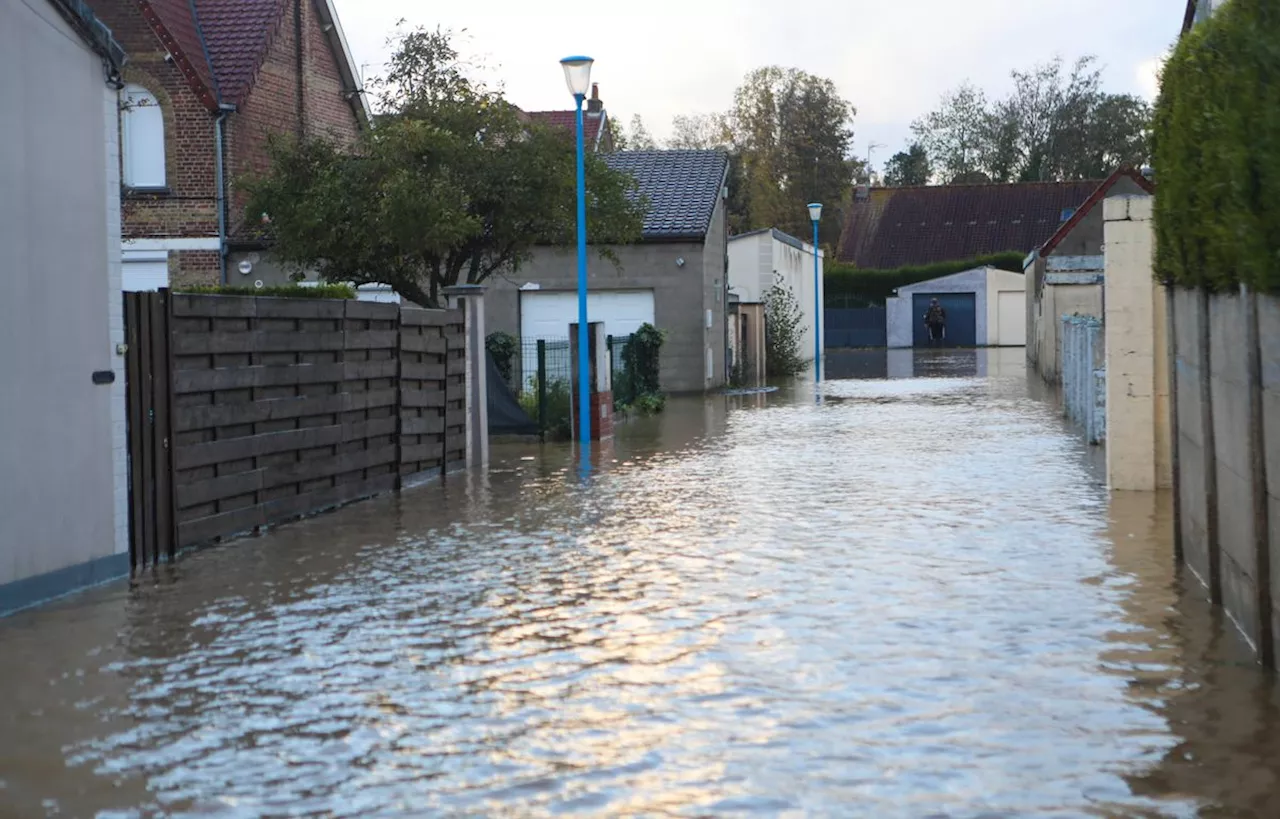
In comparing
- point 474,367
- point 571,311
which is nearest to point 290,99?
point 571,311

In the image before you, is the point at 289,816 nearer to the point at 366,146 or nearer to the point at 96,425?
the point at 96,425

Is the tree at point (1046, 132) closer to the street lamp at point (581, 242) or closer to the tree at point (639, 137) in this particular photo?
the tree at point (639, 137)

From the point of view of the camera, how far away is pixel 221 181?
99.1 feet

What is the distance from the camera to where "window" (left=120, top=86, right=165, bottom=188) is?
1192 inches

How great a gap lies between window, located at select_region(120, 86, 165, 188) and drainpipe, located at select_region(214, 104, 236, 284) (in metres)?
1.07

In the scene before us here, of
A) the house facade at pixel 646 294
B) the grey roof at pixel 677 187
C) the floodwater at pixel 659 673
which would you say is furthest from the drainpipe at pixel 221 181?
the floodwater at pixel 659 673

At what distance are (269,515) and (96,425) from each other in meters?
2.75

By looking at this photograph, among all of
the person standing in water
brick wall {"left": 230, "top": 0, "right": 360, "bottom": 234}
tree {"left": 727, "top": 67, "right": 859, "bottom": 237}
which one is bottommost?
the person standing in water

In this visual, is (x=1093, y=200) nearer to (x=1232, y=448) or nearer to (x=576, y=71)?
(x=576, y=71)

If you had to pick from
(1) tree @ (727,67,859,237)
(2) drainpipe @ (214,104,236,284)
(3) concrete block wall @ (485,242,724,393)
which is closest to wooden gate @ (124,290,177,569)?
(2) drainpipe @ (214,104,236,284)

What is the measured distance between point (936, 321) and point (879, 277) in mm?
3417

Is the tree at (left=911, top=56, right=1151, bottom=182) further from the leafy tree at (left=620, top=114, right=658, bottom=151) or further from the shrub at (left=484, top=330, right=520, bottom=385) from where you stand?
the shrub at (left=484, top=330, right=520, bottom=385)

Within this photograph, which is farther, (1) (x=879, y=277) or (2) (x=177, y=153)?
(1) (x=879, y=277)

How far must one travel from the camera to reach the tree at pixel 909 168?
3631 inches
